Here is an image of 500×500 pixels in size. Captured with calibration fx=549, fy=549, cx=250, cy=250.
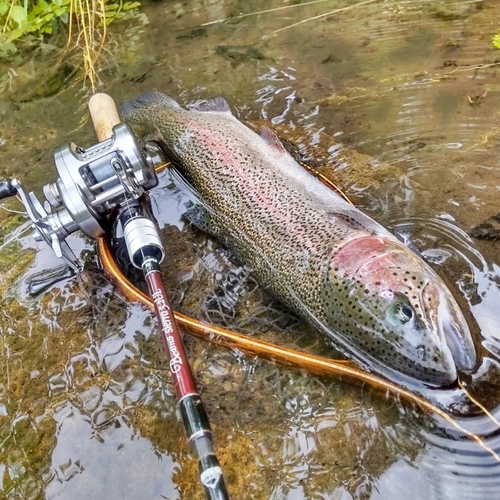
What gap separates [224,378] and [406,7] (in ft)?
13.6

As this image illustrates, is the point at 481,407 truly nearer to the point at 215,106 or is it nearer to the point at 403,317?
the point at 403,317

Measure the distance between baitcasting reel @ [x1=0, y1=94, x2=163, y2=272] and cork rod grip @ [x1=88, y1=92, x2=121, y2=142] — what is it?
56cm

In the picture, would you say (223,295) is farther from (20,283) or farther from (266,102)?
(266,102)

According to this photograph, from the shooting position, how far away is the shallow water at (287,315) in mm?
2371

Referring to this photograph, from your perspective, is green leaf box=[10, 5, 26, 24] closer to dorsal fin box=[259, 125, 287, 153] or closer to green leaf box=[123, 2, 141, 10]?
green leaf box=[123, 2, 141, 10]

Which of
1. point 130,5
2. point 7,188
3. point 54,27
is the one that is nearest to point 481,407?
point 7,188

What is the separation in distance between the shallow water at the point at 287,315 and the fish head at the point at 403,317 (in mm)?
154

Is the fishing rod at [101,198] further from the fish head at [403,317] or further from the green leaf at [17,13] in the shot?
the green leaf at [17,13]

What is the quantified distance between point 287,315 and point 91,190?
48.9 inches

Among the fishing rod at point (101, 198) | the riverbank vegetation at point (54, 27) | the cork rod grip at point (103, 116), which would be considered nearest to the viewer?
the fishing rod at point (101, 198)

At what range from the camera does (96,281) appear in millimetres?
3318

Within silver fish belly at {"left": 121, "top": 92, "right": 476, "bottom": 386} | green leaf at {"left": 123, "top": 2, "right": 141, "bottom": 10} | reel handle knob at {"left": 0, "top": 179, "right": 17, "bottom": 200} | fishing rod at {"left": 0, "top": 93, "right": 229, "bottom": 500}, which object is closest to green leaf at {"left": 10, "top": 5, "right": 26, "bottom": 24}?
green leaf at {"left": 123, "top": 2, "right": 141, "bottom": 10}

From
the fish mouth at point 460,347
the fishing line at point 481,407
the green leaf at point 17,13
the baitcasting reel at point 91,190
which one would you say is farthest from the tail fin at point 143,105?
the fishing line at point 481,407

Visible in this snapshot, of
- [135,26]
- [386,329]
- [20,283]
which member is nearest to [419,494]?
[386,329]
